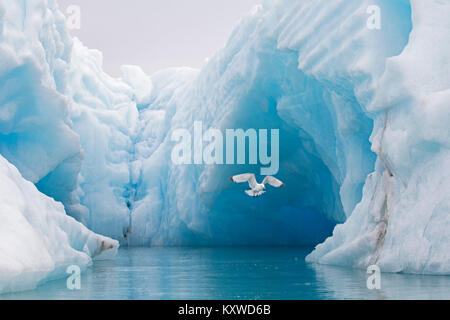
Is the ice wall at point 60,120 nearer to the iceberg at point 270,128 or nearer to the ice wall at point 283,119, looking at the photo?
the iceberg at point 270,128

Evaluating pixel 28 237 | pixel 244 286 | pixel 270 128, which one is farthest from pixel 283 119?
pixel 28 237

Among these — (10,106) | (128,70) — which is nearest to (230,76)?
(10,106)

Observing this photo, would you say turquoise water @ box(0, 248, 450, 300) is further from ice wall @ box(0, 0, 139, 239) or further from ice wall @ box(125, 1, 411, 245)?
ice wall @ box(0, 0, 139, 239)

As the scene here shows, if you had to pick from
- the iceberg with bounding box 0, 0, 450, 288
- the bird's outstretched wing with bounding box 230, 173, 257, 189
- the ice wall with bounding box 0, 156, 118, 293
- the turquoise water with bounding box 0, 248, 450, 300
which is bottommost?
the turquoise water with bounding box 0, 248, 450, 300

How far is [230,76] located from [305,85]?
3.17 m

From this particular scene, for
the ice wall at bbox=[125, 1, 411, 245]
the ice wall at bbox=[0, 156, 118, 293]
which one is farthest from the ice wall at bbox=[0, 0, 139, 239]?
the ice wall at bbox=[0, 156, 118, 293]

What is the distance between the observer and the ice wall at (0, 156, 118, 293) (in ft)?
19.4

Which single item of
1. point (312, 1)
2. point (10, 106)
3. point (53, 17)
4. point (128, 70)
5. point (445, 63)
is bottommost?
point (445, 63)

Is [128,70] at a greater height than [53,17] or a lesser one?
greater

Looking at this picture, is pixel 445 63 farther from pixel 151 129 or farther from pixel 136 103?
pixel 136 103

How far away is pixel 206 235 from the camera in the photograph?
21.0 metres

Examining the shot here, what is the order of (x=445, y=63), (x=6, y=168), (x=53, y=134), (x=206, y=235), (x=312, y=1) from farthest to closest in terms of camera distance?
(x=206, y=235)
(x=53, y=134)
(x=312, y=1)
(x=445, y=63)
(x=6, y=168)

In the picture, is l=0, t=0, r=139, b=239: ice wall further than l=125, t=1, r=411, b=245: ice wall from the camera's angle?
Yes

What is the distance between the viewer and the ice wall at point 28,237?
592 centimetres
